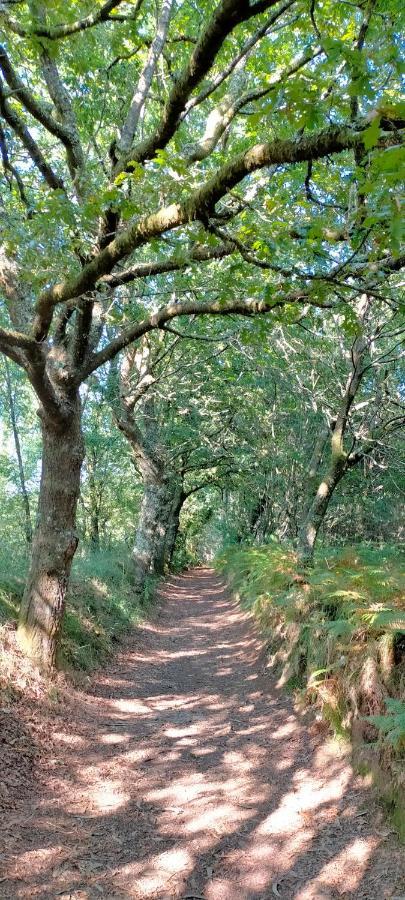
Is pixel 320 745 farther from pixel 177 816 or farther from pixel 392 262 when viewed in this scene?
pixel 392 262

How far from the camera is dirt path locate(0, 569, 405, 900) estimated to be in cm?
336

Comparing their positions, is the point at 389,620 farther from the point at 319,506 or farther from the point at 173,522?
the point at 173,522

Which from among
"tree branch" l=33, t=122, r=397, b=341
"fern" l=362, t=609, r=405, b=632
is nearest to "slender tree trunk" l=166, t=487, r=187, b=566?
"fern" l=362, t=609, r=405, b=632

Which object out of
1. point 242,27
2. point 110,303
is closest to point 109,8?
point 242,27

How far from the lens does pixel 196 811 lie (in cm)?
426

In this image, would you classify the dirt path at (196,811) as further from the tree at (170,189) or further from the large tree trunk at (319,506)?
the large tree trunk at (319,506)

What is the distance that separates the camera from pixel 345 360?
39.1 ft

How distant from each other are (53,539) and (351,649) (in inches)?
144

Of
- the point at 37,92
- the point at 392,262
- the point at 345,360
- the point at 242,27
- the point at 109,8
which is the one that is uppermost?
the point at 37,92

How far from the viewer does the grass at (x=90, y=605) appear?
275 inches

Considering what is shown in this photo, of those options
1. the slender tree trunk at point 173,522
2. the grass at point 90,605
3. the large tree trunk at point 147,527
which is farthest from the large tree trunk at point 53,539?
the slender tree trunk at point 173,522

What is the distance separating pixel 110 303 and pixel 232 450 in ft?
47.6

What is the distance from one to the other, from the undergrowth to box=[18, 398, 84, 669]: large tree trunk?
9.98ft

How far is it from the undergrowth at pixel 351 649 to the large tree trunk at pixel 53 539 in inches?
120
